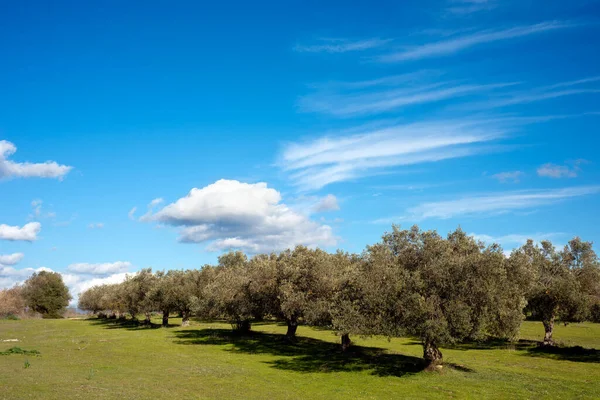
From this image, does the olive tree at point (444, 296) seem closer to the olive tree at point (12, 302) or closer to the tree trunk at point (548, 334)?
the tree trunk at point (548, 334)

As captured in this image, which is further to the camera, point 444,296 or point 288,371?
point 288,371

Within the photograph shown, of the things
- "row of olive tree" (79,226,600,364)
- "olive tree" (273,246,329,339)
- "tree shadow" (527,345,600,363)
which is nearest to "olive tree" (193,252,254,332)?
"row of olive tree" (79,226,600,364)

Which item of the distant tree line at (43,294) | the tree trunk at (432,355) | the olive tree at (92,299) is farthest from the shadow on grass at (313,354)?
the distant tree line at (43,294)

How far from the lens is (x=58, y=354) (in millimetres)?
54188

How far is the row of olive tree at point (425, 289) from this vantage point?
129 feet

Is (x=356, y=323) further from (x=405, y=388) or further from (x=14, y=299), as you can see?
(x=14, y=299)

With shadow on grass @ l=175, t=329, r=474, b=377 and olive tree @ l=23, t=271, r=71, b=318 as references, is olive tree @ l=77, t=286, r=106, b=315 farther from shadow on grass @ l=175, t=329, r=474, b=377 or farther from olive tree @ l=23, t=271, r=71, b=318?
shadow on grass @ l=175, t=329, r=474, b=377

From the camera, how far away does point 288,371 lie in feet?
142

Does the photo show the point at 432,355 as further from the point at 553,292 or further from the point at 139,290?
the point at 139,290

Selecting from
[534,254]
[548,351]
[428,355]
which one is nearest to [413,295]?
[428,355]

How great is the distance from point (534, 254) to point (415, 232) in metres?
31.2

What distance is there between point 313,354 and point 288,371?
11374 mm

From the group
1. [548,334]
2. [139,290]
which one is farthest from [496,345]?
[139,290]

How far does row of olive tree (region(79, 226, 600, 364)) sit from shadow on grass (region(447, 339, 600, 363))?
2220 mm
